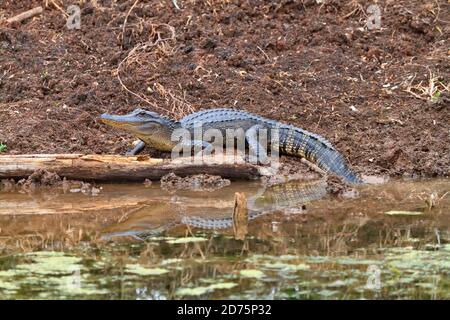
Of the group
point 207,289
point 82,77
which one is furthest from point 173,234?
point 82,77

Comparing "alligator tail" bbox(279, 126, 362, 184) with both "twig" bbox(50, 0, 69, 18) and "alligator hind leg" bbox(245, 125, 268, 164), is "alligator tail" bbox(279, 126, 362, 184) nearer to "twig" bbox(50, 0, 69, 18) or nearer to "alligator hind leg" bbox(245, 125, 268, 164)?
"alligator hind leg" bbox(245, 125, 268, 164)

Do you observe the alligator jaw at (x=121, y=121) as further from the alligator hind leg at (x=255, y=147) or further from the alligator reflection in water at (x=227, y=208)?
the alligator reflection in water at (x=227, y=208)

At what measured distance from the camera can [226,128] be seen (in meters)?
10.2

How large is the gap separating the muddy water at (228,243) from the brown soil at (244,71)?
117cm

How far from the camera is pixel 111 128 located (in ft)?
33.9

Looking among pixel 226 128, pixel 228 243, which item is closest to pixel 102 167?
pixel 226 128

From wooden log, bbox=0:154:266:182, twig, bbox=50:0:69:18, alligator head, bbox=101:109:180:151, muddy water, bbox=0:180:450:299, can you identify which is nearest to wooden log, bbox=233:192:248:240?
muddy water, bbox=0:180:450:299

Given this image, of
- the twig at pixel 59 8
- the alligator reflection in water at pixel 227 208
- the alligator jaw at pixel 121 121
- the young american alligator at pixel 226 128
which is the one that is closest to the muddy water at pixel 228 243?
the alligator reflection in water at pixel 227 208

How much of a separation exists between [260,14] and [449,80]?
2828mm

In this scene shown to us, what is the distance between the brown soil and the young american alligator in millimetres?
314

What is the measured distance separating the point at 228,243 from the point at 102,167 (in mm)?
2519

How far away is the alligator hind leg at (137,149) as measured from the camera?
32.5ft

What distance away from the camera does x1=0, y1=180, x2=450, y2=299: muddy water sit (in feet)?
18.4
